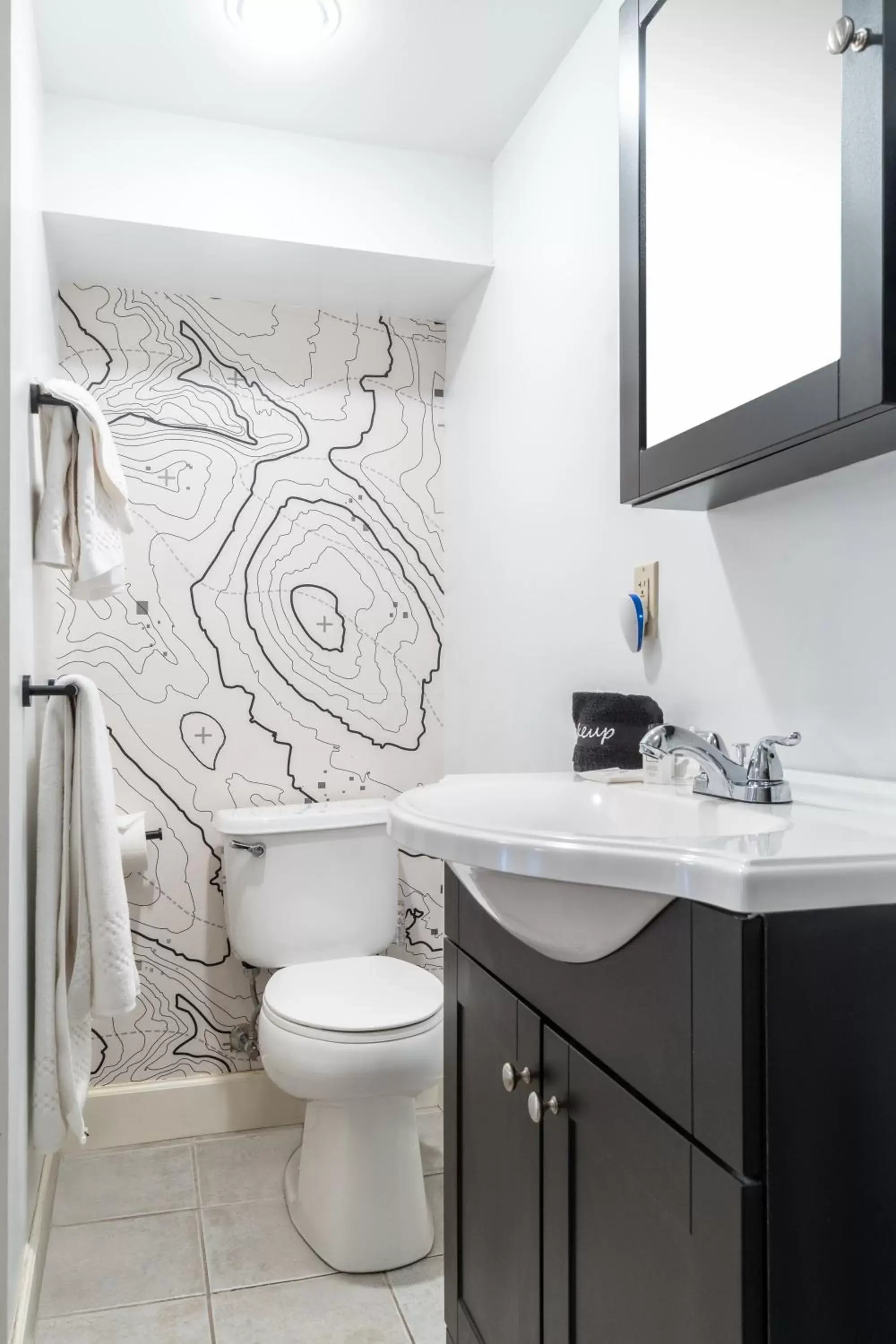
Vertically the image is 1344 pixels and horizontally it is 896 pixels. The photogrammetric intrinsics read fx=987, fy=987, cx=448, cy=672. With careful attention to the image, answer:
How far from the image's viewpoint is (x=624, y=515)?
1.74m

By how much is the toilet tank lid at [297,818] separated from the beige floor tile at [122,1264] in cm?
82

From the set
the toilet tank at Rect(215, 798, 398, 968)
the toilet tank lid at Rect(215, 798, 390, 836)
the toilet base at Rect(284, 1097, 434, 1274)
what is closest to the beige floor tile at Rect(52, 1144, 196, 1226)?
the toilet base at Rect(284, 1097, 434, 1274)

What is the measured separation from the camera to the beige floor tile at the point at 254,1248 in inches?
73.4

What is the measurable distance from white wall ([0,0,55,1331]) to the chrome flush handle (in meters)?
0.64

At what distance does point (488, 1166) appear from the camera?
1.30m

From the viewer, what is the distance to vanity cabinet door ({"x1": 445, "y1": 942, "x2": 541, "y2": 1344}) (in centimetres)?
117

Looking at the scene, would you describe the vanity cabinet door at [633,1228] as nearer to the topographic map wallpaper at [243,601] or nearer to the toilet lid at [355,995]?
the toilet lid at [355,995]

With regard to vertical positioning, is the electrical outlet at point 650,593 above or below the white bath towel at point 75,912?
above

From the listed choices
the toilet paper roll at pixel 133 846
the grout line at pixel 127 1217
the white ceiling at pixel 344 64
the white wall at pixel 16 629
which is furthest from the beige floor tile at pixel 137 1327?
the white ceiling at pixel 344 64

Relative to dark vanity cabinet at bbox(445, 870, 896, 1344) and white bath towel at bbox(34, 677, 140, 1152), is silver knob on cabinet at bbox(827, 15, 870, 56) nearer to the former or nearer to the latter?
dark vanity cabinet at bbox(445, 870, 896, 1344)

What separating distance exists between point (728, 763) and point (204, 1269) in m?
1.48

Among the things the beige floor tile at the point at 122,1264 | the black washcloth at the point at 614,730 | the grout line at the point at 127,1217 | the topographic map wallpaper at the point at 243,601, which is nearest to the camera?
the black washcloth at the point at 614,730

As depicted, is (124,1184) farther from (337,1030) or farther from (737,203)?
(737,203)

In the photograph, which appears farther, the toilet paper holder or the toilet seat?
the toilet seat
